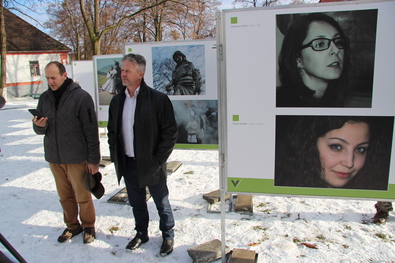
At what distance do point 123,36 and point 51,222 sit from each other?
82.8 feet

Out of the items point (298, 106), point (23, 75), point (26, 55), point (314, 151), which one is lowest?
point (314, 151)

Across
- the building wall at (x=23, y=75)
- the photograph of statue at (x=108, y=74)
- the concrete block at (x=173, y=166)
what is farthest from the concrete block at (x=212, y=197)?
the building wall at (x=23, y=75)

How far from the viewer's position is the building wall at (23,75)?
2886 centimetres

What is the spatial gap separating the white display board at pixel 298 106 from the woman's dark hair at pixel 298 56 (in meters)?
0.02

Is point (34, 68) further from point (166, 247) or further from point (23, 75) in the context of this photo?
point (166, 247)

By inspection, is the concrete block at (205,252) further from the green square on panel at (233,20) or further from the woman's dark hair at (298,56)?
the green square on panel at (233,20)

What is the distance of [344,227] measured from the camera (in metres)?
3.59

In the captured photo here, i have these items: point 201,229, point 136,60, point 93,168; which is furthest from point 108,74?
point 201,229

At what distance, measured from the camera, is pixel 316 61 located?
8.36 ft

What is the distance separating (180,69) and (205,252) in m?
2.75

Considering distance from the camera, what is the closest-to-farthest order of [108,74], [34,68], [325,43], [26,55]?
[325,43] → [108,74] → [26,55] → [34,68]

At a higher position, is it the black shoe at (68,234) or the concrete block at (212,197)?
the concrete block at (212,197)

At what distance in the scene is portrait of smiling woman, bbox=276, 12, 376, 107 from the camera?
244 cm

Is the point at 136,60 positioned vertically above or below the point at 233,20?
below
